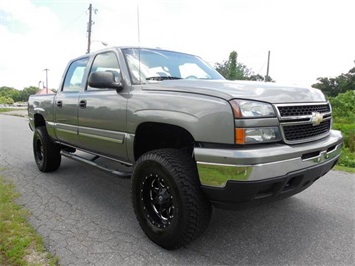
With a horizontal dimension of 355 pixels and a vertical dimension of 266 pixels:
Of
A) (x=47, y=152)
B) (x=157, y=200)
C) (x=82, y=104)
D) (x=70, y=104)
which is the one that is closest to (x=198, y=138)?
(x=157, y=200)

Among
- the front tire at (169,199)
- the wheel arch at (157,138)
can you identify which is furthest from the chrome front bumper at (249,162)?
the wheel arch at (157,138)

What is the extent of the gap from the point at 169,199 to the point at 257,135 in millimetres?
955

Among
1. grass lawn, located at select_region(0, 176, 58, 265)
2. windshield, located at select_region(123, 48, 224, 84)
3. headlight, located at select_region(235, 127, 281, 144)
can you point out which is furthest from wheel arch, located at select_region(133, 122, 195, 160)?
grass lawn, located at select_region(0, 176, 58, 265)

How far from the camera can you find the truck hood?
7.21ft

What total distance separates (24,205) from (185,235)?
2.29m

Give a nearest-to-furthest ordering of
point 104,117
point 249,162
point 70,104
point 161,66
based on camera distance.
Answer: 1. point 249,162
2. point 104,117
3. point 161,66
4. point 70,104

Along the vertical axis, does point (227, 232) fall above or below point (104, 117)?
below

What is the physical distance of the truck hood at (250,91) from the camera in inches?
86.5

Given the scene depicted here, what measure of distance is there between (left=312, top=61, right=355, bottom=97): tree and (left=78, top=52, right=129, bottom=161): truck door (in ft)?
185

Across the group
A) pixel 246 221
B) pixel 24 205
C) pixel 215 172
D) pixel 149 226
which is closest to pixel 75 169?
pixel 24 205

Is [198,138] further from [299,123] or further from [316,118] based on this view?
[316,118]

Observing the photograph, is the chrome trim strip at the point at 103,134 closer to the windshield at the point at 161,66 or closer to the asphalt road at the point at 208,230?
the windshield at the point at 161,66

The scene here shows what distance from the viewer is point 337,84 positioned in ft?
179

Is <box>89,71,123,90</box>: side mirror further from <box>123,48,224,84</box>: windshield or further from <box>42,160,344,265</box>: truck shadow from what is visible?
<box>42,160,344,265</box>: truck shadow
